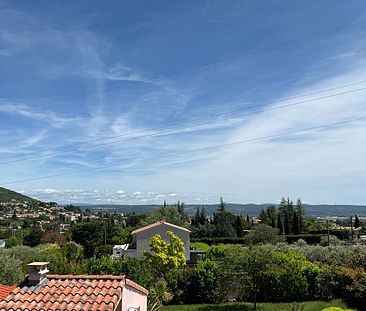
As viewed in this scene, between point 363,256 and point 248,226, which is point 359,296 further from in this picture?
point 248,226

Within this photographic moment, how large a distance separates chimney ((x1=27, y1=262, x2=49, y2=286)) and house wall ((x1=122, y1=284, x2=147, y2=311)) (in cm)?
200

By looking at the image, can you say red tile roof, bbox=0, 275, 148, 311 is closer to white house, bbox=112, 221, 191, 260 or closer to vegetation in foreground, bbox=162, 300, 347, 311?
vegetation in foreground, bbox=162, 300, 347, 311

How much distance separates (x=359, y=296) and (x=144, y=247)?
2359 centimetres

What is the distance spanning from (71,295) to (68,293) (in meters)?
0.13

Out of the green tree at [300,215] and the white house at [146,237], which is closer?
the white house at [146,237]

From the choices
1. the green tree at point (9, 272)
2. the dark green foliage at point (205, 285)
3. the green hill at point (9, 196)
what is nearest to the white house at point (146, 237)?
the dark green foliage at point (205, 285)

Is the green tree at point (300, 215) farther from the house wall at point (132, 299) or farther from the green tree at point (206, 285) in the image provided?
the house wall at point (132, 299)

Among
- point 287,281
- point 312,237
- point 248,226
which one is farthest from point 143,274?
point 248,226

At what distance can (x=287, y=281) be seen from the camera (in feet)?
74.1

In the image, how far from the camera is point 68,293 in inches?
358

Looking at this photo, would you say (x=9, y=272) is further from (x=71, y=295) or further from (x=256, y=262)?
(x=71, y=295)

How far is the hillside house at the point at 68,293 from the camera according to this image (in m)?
8.57

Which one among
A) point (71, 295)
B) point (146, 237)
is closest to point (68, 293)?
point (71, 295)

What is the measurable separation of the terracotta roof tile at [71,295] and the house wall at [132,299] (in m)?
0.33
